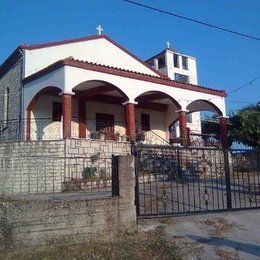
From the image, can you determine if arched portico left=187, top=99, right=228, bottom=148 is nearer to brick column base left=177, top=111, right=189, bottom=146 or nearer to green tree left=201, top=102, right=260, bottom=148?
brick column base left=177, top=111, right=189, bottom=146

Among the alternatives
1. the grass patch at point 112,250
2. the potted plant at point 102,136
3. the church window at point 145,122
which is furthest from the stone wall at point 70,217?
the church window at point 145,122

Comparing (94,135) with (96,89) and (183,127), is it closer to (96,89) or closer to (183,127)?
(96,89)

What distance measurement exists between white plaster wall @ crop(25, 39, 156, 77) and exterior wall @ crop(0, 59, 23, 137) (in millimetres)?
680

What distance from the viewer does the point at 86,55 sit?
66.3 ft

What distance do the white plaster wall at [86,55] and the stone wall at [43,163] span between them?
5.47 m

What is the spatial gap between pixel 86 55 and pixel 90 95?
2299 mm

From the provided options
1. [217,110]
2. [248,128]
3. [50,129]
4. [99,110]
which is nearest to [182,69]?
[248,128]

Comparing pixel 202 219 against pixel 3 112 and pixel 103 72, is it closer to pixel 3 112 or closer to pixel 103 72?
pixel 103 72

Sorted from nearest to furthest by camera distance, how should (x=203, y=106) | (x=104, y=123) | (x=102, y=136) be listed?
1. (x=102, y=136)
2. (x=104, y=123)
3. (x=203, y=106)

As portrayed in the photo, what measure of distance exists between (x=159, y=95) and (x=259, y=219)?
12233mm

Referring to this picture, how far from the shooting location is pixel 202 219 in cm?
809

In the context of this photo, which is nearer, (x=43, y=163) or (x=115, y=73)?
(x=43, y=163)

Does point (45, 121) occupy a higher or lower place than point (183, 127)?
higher

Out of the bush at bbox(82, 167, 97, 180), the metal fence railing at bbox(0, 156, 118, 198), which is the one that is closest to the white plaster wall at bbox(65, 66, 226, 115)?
the metal fence railing at bbox(0, 156, 118, 198)
